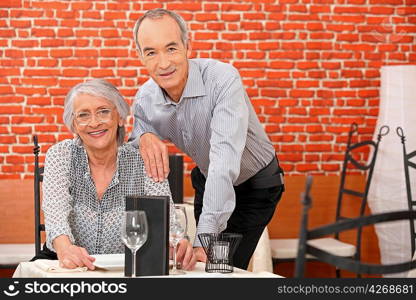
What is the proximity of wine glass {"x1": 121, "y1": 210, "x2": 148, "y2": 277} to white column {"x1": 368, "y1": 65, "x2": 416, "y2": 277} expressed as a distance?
9.74 ft

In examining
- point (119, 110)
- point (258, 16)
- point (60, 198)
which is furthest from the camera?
point (258, 16)

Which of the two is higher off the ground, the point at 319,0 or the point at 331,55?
the point at 319,0

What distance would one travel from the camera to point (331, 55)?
15.8 ft

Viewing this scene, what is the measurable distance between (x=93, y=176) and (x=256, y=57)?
2.60m

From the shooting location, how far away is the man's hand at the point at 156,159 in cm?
228

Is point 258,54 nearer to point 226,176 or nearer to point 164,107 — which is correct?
point 164,107

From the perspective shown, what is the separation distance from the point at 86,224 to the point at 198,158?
0.54 meters

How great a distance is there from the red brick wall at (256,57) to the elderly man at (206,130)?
2011 millimetres

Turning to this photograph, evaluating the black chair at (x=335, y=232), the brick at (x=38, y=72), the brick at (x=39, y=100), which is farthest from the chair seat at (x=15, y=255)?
the black chair at (x=335, y=232)

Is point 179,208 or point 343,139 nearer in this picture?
point 179,208

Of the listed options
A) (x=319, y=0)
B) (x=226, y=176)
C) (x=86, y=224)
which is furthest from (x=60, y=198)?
(x=319, y=0)

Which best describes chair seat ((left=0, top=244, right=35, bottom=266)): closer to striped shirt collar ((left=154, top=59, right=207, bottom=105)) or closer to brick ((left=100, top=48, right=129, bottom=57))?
brick ((left=100, top=48, right=129, bottom=57))

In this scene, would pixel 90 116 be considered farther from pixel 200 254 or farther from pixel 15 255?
pixel 15 255

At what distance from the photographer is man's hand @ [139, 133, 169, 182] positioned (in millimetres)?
2279
